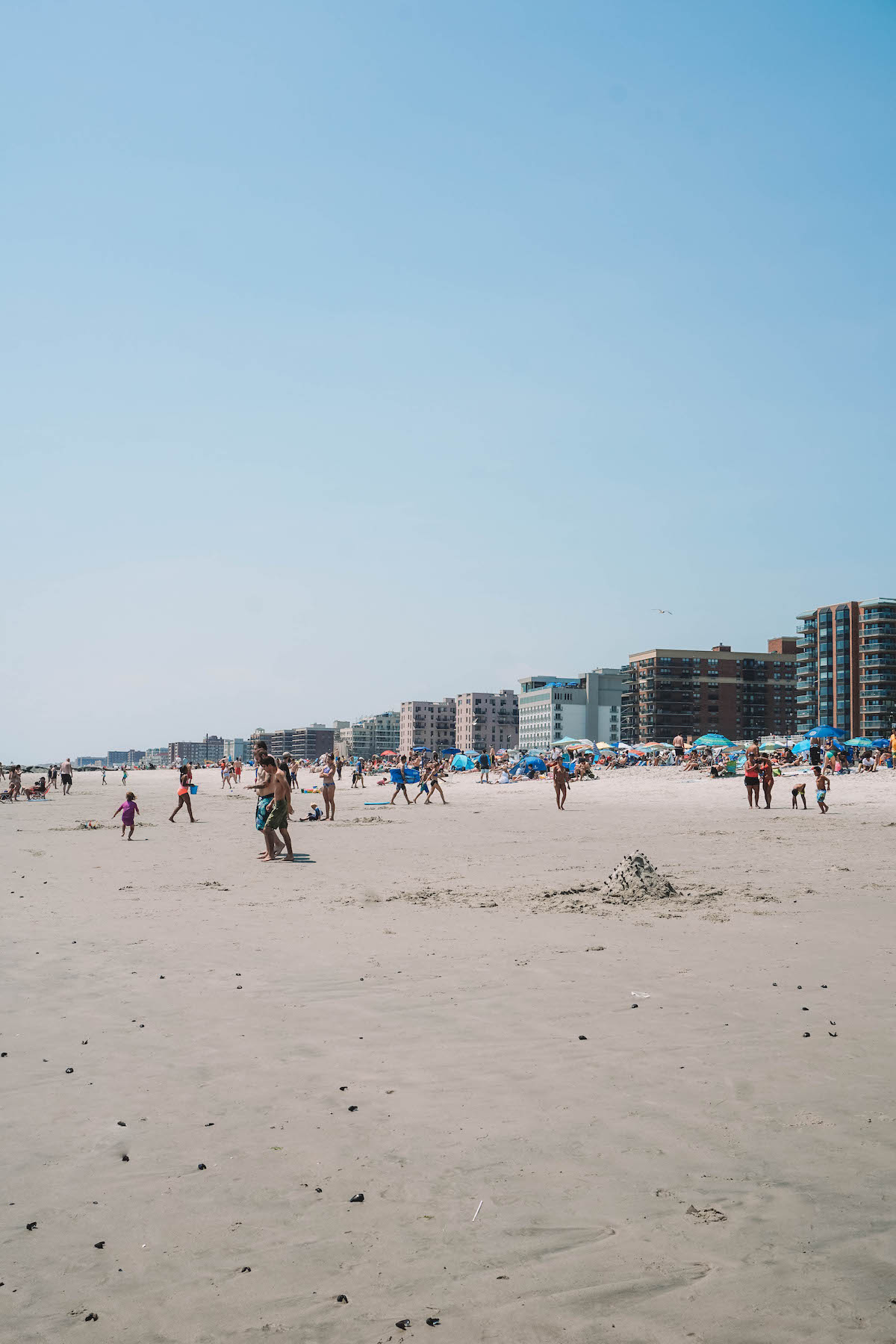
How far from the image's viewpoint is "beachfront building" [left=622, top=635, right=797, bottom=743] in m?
174

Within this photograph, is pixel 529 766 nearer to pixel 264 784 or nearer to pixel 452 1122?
pixel 264 784

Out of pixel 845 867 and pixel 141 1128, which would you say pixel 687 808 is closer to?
pixel 845 867

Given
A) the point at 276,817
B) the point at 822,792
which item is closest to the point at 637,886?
the point at 276,817

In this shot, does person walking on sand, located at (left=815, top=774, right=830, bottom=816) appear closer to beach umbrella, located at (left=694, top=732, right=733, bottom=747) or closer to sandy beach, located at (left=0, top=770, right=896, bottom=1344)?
sandy beach, located at (left=0, top=770, right=896, bottom=1344)

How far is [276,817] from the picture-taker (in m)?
16.7

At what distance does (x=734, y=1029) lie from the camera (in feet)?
21.1

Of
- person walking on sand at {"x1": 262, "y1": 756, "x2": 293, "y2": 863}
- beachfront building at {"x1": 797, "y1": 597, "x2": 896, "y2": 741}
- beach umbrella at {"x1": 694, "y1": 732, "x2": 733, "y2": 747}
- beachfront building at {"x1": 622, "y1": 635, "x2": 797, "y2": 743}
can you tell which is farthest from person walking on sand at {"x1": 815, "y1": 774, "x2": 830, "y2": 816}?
beachfront building at {"x1": 622, "y1": 635, "x2": 797, "y2": 743}

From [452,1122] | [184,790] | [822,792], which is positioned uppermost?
[184,790]

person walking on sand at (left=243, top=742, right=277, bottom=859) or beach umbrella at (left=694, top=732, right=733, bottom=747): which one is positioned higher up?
person walking on sand at (left=243, top=742, right=277, bottom=859)

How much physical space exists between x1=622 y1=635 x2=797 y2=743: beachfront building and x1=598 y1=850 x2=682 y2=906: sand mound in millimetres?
161459

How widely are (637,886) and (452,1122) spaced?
25.7 feet

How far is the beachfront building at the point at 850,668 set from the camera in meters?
132

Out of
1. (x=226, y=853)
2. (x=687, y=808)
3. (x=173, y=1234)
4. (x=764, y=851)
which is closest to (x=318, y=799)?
(x=687, y=808)

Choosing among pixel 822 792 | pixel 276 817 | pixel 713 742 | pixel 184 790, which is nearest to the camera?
pixel 276 817
